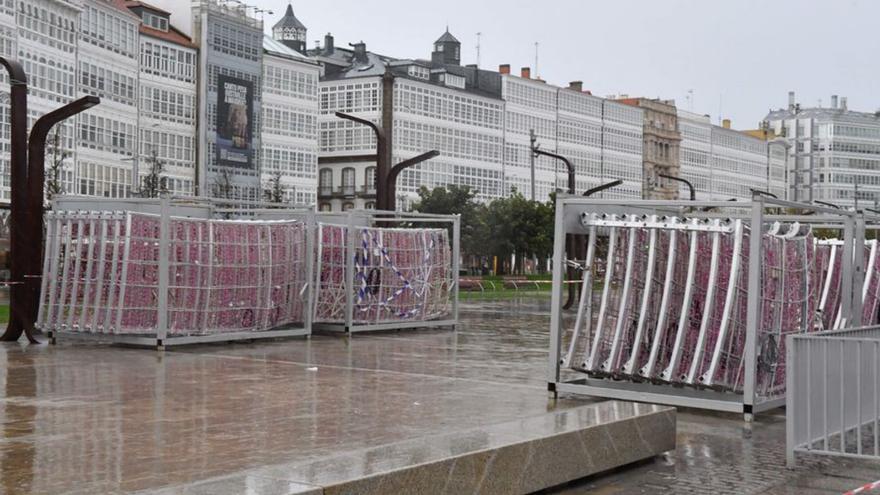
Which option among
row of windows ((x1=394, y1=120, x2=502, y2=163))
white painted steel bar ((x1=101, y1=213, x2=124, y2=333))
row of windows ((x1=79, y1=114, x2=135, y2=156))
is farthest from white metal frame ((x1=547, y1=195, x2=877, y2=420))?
row of windows ((x1=394, y1=120, x2=502, y2=163))

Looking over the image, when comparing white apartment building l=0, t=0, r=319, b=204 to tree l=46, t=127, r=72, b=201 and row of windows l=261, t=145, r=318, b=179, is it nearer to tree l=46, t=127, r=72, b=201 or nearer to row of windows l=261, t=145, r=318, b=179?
row of windows l=261, t=145, r=318, b=179

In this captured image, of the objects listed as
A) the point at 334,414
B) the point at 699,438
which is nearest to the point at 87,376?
the point at 334,414

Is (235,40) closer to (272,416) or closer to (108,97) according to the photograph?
(108,97)

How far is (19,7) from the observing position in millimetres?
65312

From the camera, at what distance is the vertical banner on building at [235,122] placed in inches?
3349

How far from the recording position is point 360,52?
113 meters

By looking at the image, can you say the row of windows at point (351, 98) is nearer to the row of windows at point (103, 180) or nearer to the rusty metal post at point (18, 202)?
the row of windows at point (103, 180)

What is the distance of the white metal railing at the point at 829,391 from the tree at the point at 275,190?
7337 centimetres

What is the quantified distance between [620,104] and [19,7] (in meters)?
81.2

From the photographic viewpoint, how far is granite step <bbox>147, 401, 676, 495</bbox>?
715 centimetres

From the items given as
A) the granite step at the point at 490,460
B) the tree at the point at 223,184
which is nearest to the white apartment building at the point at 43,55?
the tree at the point at 223,184

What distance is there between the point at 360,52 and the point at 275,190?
106 feet

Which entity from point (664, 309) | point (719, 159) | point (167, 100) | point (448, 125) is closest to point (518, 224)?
point (167, 100)

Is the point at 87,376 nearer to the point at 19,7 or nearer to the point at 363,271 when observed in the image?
the point at 363,271
